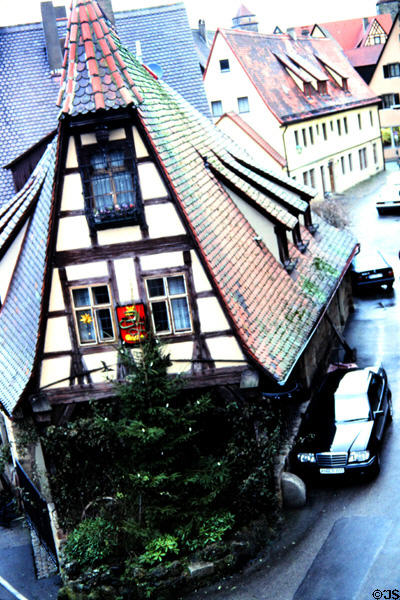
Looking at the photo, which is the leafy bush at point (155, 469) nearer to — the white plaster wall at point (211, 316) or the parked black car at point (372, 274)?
the white plaster wall at point (211, 316)

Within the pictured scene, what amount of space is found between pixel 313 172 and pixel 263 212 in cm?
3183

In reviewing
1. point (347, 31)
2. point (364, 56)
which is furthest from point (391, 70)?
point (347, 31)

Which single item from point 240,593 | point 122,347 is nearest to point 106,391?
point 122,347

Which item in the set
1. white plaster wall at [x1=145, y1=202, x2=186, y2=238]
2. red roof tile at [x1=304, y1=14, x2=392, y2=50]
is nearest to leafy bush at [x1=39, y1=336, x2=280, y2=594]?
white plaster wall at [x1=145, y1=202, x2=186, y2=238]

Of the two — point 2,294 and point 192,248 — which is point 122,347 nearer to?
point 192,248

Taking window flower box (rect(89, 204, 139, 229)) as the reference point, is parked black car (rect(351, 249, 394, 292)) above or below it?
below

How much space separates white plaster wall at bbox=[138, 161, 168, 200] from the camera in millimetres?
16797

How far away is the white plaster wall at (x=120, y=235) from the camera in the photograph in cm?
1698

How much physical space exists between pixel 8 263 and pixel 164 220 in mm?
4690

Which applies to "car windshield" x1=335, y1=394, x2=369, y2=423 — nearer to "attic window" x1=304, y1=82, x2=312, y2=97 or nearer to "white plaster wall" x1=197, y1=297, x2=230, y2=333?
"white plaster wall" x1=197, y1=297, x2=230, y2=333

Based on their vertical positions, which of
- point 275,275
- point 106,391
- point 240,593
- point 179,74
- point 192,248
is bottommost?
point 240,593

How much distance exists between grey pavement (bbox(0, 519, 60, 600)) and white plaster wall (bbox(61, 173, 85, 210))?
778 centimetres

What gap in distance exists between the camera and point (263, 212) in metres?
19.7

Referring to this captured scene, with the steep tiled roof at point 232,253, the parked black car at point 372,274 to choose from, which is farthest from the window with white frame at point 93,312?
the parked black car at point 372,274
